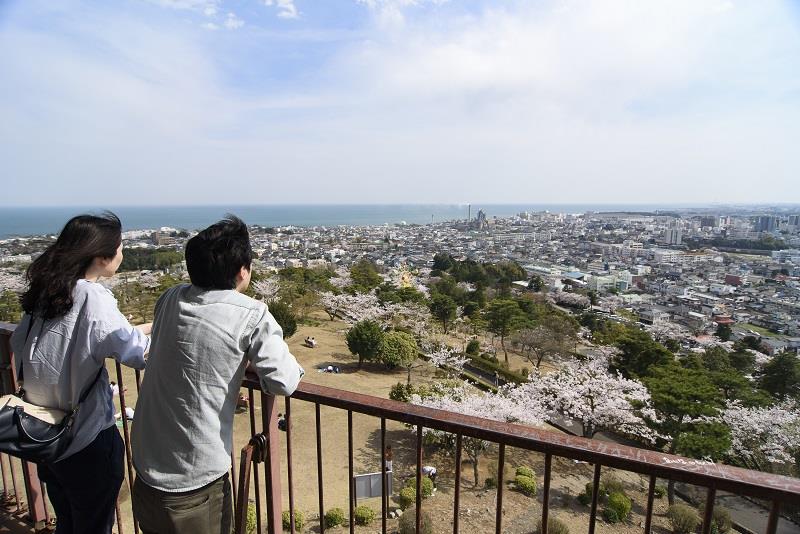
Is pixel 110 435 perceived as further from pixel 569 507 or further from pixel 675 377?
pixel 675 377

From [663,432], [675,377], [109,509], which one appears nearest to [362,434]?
[663,432]

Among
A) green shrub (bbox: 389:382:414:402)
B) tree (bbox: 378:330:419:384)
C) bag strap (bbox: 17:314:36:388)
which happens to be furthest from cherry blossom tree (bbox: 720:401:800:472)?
bag strap (bbox: 17:314:36:388)

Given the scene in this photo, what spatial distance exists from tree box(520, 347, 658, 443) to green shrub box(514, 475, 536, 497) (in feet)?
11.0

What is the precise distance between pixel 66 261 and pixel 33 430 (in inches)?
19.3

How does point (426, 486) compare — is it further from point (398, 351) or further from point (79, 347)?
point (79, 347)

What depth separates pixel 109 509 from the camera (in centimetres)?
152

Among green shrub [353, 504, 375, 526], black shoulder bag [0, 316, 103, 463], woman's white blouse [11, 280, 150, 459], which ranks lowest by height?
green shrub [353, 504, 375, 526]

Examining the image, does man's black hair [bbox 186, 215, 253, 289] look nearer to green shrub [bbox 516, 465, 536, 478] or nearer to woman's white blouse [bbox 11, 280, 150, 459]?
woman's white blouse [bbox 11, 280, 150, 459]

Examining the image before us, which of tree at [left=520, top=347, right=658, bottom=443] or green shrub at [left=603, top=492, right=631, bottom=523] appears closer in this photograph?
green shrub at [left=603, top=492, right=631, bottom=523]

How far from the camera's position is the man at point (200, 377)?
1102 mm

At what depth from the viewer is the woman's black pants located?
55.6 inches

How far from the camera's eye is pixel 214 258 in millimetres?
1170

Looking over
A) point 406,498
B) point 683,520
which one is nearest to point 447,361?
point 406,498

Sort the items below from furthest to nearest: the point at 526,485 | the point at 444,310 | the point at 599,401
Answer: the point at 444,310
the point at 599,401
the point at 526,485
